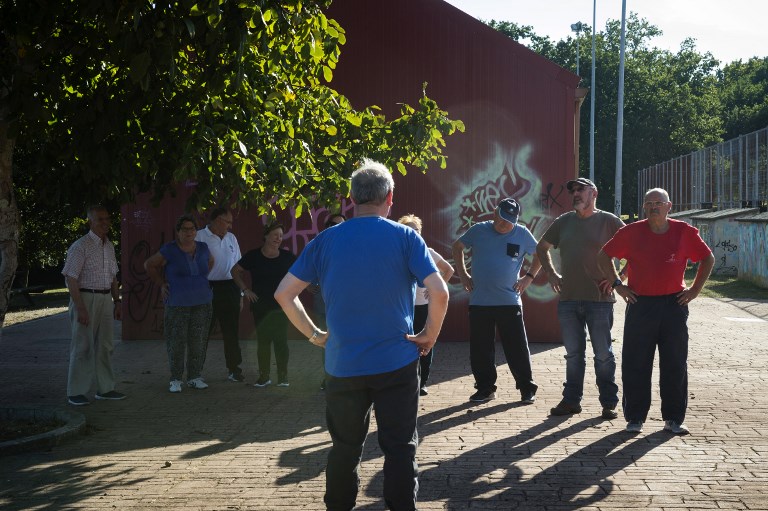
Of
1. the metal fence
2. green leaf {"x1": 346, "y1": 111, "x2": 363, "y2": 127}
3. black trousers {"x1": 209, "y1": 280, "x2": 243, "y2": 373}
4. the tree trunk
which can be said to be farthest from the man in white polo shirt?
the metal fence

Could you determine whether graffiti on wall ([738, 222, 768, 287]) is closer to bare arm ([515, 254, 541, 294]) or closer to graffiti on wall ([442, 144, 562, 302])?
graffiti on wall ([442, 144, 562, 302])

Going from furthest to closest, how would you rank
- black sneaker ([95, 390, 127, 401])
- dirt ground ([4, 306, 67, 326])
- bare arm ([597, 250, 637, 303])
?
dirt ground ([4, 306, 67, 326])
black sneaker ([95, 390, 127, 401])
bare arm ([597, 250, 637, 303])

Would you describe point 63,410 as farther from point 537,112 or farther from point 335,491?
point 537,112

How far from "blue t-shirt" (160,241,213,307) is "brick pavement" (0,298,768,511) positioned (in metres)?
0.97

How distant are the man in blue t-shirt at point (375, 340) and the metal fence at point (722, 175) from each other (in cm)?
3132

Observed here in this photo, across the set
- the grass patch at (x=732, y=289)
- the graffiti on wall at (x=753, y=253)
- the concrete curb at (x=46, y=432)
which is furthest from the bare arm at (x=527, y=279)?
the graffiti on wall at (x=753, y=253)

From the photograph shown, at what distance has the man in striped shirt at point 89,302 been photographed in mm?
9102

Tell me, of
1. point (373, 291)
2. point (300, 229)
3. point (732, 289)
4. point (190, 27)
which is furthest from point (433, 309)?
point (732, 289)

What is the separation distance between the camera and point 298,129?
8.43 m

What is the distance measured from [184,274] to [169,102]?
104 inches

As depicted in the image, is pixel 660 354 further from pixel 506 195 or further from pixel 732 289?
pixel 732 289

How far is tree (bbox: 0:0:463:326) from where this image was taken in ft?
20.5

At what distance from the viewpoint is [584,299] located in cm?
830

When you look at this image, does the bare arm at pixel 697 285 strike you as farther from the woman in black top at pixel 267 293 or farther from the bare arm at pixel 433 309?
the woman in black top at pixel 267 293
